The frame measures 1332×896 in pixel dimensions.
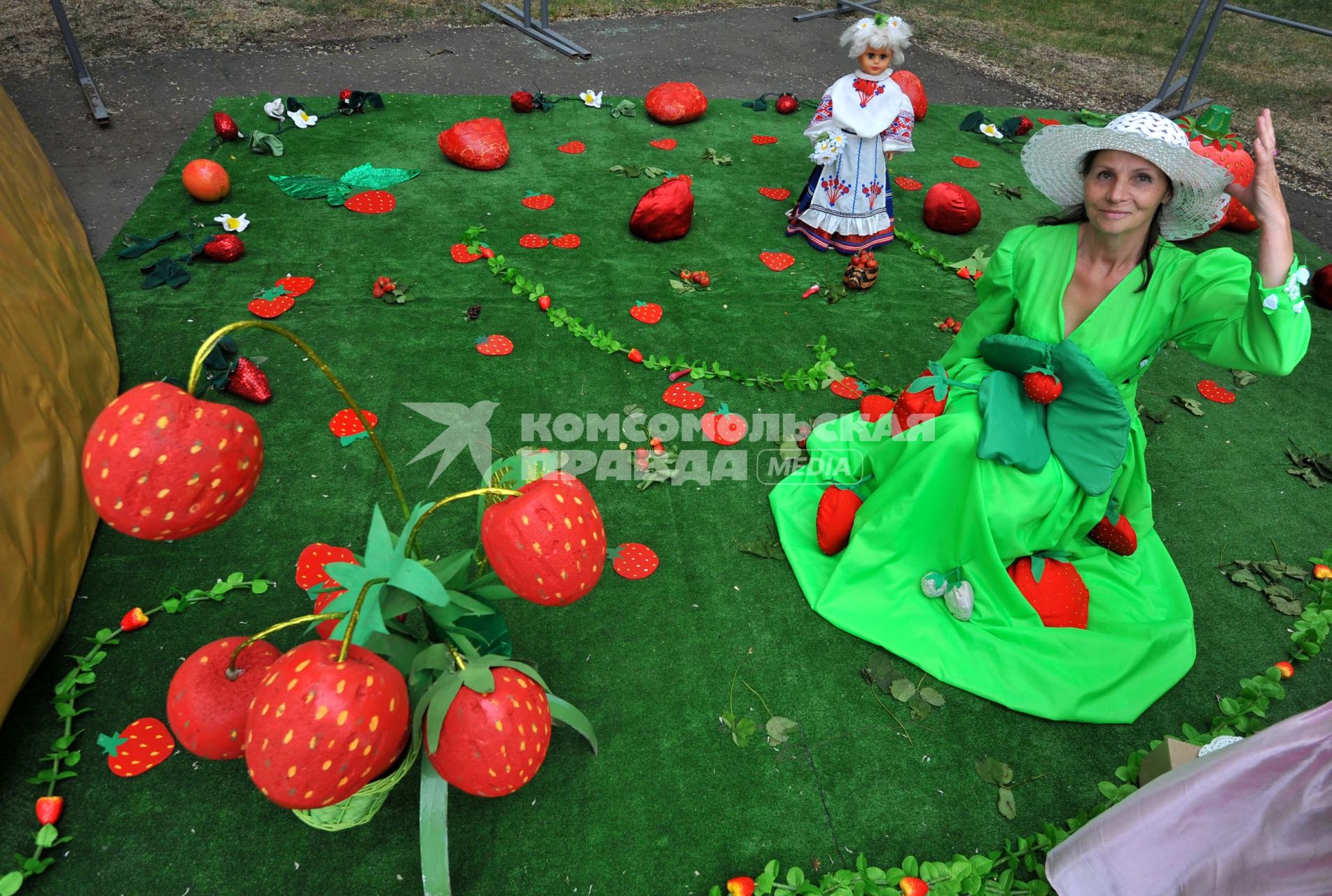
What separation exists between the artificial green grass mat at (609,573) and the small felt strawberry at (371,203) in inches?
3.6

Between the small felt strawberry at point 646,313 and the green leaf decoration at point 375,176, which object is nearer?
the small felt strawberry at point 646,313

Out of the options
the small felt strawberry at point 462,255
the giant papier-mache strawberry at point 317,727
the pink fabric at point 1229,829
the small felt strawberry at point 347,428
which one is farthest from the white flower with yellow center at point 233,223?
the pink fabric at point 1229,829

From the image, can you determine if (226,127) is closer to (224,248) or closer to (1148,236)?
(224,248)

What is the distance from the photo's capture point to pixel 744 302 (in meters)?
3.77

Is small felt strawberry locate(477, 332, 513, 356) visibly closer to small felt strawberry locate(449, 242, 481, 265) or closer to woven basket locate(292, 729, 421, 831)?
small felt strawberry locate(449, 242, 481, 265)

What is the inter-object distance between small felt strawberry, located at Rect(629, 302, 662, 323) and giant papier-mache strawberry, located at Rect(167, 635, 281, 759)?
7.51 feet

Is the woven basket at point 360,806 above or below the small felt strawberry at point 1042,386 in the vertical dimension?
below

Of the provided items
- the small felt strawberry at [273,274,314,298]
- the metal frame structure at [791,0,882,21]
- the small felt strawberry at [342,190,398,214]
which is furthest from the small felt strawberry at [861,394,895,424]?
the metal frame structure at [791,0,882,21]

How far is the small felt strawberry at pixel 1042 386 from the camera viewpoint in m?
2.25

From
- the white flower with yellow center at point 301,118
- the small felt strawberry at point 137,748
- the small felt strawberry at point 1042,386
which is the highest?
the small felt strawberry at point 1042,386

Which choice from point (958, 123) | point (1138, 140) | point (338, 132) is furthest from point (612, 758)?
point (958, 123)

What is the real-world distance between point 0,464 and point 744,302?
2.76m

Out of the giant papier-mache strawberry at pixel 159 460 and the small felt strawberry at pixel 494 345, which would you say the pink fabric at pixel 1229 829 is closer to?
the giant papier-mache strawberry at pixel 159 460

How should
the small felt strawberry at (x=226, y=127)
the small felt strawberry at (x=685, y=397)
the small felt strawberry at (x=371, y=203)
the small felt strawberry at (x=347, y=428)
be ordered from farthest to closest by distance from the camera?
1. the small felt strawberry at (x=226, y=127)
2. the small felt strawberry at (x=371, y=203)
3. the small felt strawberry at (x=685, y=397)
4. the small felt strawberry at (x=347, y=428)
